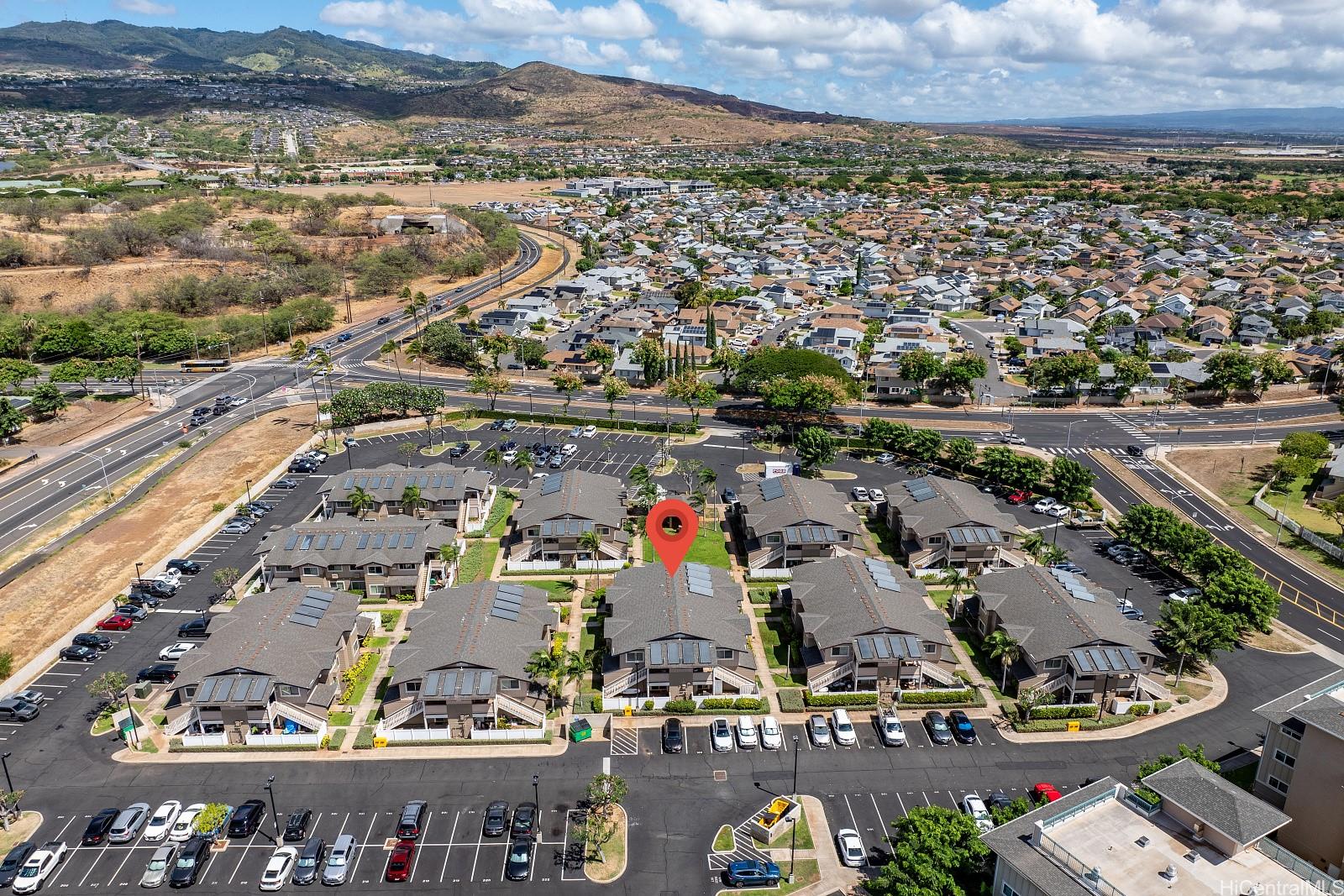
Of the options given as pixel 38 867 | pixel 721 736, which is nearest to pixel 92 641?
pixel 38 867

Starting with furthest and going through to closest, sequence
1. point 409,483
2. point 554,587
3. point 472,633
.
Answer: point 409,483 → point 554,587 → point 472,633

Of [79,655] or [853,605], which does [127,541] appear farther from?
[853,605]

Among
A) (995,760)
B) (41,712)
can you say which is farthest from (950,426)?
(41,712)

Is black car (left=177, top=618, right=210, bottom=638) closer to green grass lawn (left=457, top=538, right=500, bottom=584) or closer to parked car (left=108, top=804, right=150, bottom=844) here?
parked car (left=108, top=804, right=150, bottom=844)

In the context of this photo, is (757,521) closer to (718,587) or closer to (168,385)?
(718,587)

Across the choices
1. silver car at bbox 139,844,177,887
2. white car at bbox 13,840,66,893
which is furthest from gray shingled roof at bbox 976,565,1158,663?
white car at bbox 13,840,66,893
